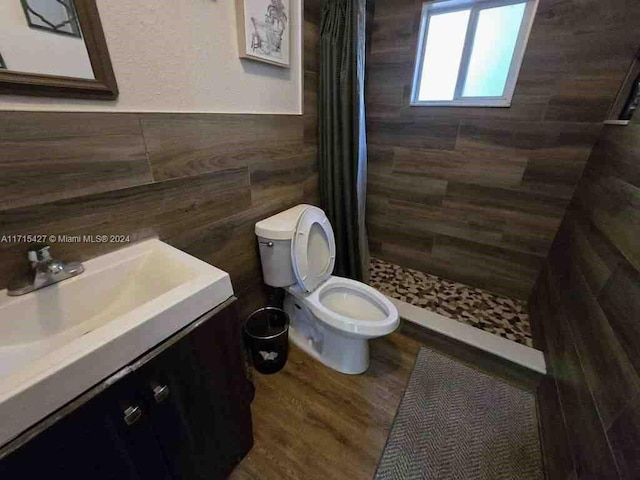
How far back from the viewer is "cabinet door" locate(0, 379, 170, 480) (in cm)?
48

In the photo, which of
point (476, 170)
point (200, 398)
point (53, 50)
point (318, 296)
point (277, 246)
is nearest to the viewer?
point (53, 50)

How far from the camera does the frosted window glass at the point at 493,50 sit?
1.61 meters

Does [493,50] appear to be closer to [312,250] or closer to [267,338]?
[312,250]

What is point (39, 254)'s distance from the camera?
73cm

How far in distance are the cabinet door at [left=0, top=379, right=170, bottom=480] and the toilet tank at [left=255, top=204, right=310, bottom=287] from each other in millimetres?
827

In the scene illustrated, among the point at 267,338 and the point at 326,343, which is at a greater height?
the point at 267,338

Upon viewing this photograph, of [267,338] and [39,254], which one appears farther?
[267,338]

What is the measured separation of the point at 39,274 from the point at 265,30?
3.93ft

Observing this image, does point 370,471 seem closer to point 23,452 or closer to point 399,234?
point 23,452

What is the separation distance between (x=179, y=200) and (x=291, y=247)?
21.1 inches

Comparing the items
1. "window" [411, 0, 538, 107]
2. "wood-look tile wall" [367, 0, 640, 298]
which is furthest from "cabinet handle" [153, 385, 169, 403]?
"window" [411, 0, 538, 107]

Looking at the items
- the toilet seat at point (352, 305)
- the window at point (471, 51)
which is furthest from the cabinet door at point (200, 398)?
the window at point (471, 51)

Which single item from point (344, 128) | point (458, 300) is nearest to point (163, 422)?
point (344, 128)

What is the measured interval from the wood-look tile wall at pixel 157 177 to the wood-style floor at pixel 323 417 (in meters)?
0.57
